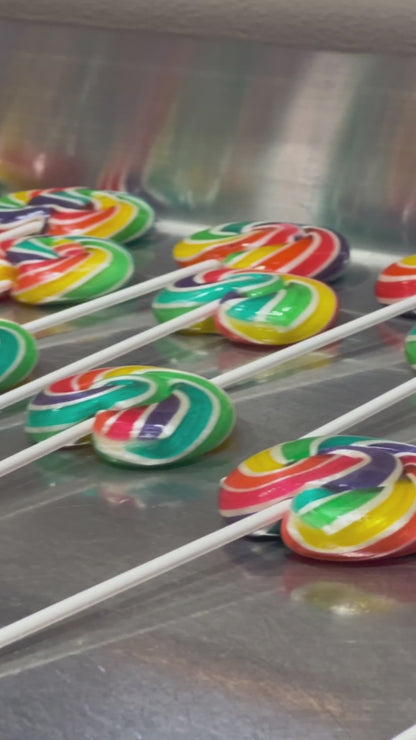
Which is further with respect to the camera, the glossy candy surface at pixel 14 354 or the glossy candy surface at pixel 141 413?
the glossy candy surface at pixel 14 354

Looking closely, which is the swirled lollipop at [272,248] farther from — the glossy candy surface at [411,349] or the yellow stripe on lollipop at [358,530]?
the yellow stripe on lollipop at [358,530]

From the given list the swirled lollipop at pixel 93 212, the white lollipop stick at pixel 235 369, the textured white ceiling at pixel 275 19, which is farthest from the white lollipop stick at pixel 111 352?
the textured white ceiling at pixel 275 19

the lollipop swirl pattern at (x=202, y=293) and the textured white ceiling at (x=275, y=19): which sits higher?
the textured white ceiling at (x=275, y=19)

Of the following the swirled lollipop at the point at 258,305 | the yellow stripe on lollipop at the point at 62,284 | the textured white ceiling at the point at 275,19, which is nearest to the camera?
the swirled lollipop at the point at 258,305

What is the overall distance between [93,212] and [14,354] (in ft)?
1.70

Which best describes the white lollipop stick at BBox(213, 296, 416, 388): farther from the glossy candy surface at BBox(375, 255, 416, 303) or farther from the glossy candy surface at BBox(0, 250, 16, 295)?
the glossy candy surface at BBox(0, 250, 16, 295)

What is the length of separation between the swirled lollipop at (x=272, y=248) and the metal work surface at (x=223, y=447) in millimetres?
50

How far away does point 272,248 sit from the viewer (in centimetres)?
160

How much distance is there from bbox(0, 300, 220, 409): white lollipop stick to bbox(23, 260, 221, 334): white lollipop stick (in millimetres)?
58

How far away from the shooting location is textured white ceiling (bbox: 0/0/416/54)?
1667 mm

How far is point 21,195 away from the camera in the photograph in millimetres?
1896

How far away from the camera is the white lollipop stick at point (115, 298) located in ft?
4.76

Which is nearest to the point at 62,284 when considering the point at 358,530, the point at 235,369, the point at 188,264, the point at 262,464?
the point at 188,264

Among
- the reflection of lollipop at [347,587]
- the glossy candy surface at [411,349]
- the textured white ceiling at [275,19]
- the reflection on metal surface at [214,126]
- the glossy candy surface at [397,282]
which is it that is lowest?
the reflection of lollipop at [347,587]
